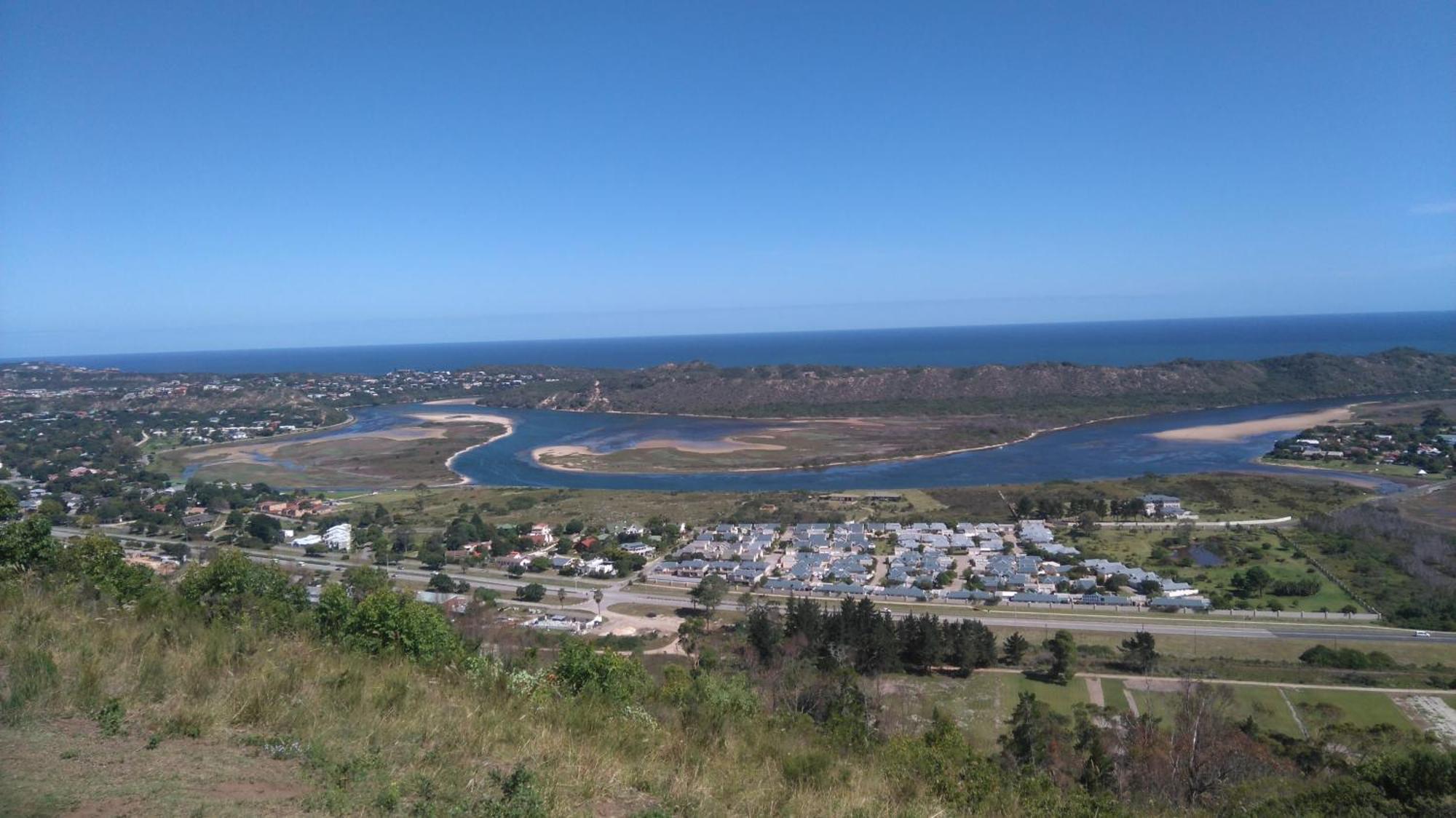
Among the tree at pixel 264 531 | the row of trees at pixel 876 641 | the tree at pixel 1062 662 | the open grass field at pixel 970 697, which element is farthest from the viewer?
the tree at pixel 264 531

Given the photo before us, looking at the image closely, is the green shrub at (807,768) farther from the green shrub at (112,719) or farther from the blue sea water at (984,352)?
the blue sea water at (984,352)

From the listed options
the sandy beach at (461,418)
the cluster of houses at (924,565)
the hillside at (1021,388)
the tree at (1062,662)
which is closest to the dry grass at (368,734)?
the tree at (1062,662)

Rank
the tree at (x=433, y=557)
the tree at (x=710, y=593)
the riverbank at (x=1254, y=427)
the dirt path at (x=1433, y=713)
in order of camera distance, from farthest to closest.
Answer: the riverbank at (x=1254, y=427), the tree at (x=433, y=557), the tree at (x=710, y=593), the dirt path at (x=1433, y=713)

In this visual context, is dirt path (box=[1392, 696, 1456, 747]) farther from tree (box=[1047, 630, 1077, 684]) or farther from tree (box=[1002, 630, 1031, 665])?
tree (box=[1002, 630, 1031, 665])

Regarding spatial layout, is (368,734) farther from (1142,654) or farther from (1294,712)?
(1294,712)

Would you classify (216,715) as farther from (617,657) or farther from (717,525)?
(717,525)

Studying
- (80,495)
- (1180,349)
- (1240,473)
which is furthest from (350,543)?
(1180,349)

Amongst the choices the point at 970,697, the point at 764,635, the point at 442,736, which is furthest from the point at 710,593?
the point at 442,736
